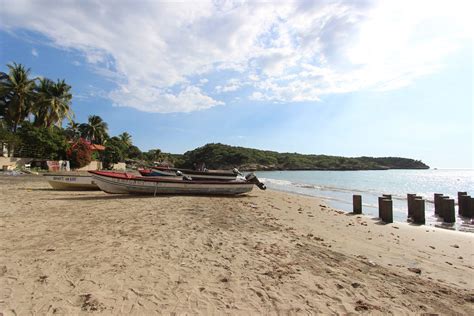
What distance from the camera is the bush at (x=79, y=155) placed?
115 feet

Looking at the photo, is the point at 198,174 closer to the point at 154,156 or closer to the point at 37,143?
the point at 37,143

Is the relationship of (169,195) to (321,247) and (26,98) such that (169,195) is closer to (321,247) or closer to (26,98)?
(321,247)

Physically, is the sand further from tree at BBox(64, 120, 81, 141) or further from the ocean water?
tree at BBox(64, 120, 81, 141)

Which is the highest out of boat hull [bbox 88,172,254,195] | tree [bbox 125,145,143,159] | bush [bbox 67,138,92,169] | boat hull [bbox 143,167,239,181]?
tree [bbox 125,145,143,159]

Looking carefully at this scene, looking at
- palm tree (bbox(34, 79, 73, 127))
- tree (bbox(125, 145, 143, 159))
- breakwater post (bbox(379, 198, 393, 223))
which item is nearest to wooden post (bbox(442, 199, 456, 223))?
breakwater post (bbox(379, 198, 393, 223))

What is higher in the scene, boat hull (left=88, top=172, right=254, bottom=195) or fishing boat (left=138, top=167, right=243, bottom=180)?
fishing boat (left=138, top=167, right=243, bottom=180)

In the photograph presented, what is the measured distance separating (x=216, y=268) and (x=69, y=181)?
13.9m

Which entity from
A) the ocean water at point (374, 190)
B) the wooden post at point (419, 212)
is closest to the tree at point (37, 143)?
the ocean water at point (374, 190)

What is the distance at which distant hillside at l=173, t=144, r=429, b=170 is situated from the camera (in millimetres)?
105500

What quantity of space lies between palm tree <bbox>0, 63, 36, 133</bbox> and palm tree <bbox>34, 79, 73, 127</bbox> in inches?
48.8

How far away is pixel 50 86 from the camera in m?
38.4

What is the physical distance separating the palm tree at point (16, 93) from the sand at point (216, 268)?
112ft

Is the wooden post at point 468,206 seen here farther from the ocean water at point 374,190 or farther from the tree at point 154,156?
the tree at point 154,156

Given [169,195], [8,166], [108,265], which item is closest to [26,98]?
[8,166]
